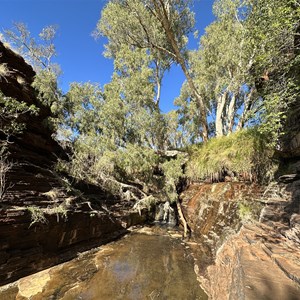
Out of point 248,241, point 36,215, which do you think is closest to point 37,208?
point 36,215

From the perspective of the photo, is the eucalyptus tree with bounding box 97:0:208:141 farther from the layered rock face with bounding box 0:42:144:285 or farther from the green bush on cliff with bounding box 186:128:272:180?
the layered rock face with bounding box 0:42:144:285

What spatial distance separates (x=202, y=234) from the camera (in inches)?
330

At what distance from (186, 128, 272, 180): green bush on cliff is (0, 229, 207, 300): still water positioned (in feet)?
13.8

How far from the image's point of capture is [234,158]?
981 centimetres

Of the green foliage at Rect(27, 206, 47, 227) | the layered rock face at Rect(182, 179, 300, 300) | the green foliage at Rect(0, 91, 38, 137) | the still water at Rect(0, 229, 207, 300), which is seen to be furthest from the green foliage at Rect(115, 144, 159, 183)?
the green foliage at Rect(27, 206, 47, 227)

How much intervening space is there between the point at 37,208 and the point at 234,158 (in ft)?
26.1

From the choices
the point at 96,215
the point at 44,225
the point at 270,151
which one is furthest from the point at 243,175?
the point at 44,225

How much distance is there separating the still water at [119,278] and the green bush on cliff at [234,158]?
13.8 feet

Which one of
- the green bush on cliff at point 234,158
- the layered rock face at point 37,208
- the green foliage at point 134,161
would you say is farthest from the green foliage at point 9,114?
the green bush on cliff at point 234,158

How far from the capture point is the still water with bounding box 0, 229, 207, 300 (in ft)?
14.7

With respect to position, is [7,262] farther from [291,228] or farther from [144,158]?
[144,158]

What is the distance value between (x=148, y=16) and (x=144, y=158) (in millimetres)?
8451

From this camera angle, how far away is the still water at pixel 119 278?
4.47 metres

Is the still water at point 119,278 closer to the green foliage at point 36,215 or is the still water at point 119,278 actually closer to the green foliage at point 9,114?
the green foliage at point 36,215
